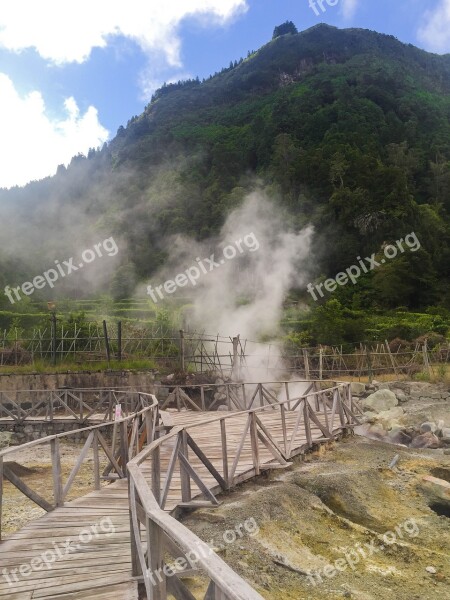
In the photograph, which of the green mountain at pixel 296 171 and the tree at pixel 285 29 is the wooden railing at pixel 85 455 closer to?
→ the green mountain at pixel 296 171

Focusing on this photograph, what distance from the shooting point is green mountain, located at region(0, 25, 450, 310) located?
46719 mm

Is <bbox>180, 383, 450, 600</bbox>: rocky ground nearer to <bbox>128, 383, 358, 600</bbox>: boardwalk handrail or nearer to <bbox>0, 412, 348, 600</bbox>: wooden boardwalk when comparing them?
<bbox>128, 383, 358, 600</bbox>: boardwalk handrail

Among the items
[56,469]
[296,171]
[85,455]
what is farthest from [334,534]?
→ [296,171]

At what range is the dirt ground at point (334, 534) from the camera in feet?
16.1

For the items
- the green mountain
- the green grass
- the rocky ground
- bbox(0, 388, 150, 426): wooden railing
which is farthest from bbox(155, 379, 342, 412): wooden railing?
the green mountain

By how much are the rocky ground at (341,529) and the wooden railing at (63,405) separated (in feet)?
28.4

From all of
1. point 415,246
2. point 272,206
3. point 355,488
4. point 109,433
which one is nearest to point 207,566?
point 355,488

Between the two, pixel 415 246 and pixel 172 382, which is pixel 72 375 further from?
pixel 415 246

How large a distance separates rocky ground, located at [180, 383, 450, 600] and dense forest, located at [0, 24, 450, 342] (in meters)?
22.5

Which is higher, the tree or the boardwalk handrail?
the tree

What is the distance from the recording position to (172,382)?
62.6 ft

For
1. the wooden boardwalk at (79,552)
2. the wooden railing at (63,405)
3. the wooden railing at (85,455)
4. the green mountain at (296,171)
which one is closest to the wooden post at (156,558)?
the wooden boardwalk at (79,552)

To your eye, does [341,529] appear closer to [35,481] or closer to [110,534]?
[110,534]

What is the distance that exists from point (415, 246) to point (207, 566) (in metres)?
43.5
